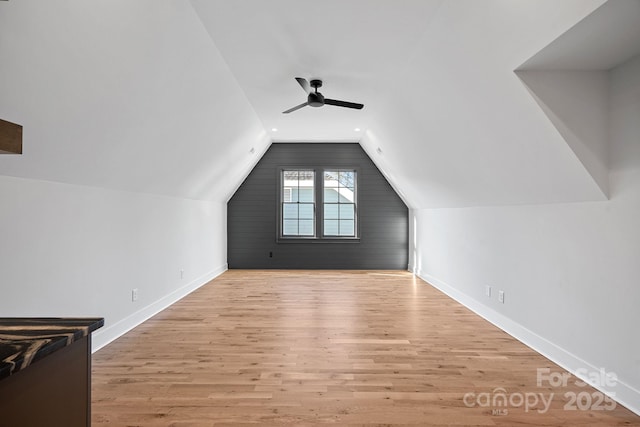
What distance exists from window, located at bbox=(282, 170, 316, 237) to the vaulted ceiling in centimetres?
343

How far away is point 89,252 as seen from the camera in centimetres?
299

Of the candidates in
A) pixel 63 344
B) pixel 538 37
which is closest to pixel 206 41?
pixel 538 37

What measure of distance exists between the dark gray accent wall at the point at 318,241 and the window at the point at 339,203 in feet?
0.75

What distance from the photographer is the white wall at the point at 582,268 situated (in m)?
2.21

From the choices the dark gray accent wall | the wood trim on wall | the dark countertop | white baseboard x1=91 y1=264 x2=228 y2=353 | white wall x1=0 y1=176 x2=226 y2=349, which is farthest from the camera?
the dark gray accent wall

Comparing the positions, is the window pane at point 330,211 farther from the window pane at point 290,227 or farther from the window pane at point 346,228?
the window pane at point 290,227

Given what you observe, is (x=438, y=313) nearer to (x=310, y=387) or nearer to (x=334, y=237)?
(x=310, y=387)

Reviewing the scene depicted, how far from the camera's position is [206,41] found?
301cm

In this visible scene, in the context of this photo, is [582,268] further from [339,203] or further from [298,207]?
[298,207]

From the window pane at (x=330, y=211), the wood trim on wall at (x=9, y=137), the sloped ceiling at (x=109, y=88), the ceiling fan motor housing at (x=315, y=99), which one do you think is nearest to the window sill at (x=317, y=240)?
the window pane at (x=330, y=211)

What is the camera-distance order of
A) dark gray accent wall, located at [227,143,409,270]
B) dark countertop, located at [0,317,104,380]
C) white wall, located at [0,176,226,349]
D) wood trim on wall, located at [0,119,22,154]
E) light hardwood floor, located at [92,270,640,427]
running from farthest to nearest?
dark gray accent wall, located at [227,143,409,270] < white wall, located at [0,176,226,349] < light hardwood floor, located at [92,270,640,427] < wood trim on wall, located at [0,119,22,154] < dark countertop, located at [0,317,104,380]

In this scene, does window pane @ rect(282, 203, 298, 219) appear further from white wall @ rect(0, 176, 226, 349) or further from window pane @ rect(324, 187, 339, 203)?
white wall @ rect(0, 176, 226, 349)

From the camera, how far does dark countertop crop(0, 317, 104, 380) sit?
2.99 ft

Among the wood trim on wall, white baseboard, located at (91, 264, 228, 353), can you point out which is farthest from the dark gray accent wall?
the wood trim on wall
